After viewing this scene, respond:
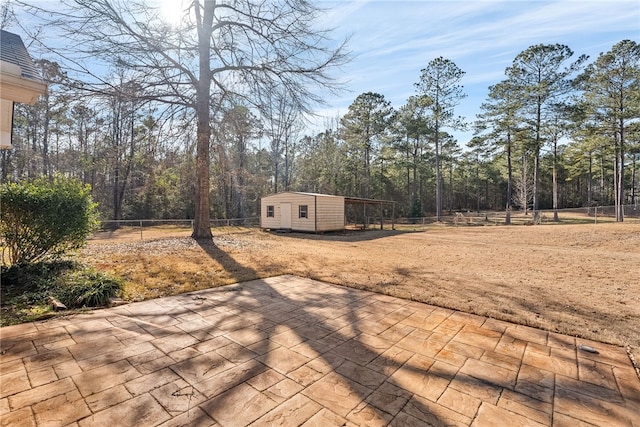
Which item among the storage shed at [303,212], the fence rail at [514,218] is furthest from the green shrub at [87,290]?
the fence rail at [514,218]

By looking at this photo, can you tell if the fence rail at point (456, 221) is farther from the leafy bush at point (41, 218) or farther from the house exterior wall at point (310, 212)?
the leafy bush at point (41, 218)

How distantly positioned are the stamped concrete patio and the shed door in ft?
42.9

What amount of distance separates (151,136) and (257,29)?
4486 millimetres

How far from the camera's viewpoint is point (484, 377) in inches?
83.5

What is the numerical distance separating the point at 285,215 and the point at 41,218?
39.9 feet

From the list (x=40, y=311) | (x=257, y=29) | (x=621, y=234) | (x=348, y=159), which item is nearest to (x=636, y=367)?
(x=40, y=311)

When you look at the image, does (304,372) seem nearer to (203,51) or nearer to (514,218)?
(203,51)

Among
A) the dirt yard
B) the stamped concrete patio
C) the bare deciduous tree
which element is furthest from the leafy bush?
the bare deciduous tree

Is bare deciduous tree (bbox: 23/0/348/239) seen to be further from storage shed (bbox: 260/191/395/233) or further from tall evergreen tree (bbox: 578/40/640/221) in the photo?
tall evergreen tree (bbox: 578/40/640/221)

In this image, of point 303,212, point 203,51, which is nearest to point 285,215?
point 303,212

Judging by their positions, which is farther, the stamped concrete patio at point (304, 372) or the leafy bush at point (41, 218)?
the leafy bush at point (41, 218)

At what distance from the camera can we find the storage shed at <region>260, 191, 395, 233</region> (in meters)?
15.5

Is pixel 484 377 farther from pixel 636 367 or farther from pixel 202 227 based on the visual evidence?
pixel 202 227

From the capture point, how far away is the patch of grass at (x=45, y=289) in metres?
3.25
